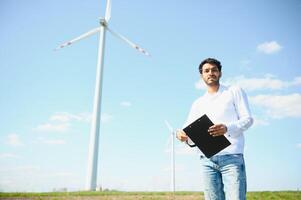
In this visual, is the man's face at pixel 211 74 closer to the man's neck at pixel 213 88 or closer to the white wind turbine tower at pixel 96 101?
the man's neck at pixel 213 88

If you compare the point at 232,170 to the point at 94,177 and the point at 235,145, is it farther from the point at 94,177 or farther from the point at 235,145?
the point at 94,177

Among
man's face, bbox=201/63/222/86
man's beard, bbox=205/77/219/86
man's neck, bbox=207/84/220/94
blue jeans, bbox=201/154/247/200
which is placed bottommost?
blue jeans, bbox=201/154/247/200

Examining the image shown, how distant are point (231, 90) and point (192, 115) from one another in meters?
0.77

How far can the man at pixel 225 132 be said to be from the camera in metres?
3.85

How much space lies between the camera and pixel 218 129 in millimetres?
3973

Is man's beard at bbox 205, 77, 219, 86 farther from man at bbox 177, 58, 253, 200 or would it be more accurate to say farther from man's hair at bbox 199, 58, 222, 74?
man's hair at bbox 199, 58, 222, 74

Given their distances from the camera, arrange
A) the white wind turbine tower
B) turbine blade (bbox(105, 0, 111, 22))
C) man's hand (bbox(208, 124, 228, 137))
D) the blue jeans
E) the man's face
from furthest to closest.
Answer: turbine blade (bbox(105, 0, 111, 22)) < the white wind turbine tower < the man's face < man's hand (bbox(208, 124, 228, 137)) < the blue jeans

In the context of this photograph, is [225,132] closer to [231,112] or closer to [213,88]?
[231,112]

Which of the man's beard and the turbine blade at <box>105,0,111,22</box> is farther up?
the turbine blade at <box>105,0,111,22</box>

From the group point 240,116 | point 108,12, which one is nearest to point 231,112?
point 240,116

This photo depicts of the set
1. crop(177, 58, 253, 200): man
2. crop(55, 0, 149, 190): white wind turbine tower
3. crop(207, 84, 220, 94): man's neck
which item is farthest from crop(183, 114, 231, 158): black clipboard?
crop(55, 0, 149, 190): white wind turbine tower

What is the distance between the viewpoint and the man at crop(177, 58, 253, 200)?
3.85 meters

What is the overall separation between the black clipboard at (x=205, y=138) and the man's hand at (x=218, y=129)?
2.7 inches

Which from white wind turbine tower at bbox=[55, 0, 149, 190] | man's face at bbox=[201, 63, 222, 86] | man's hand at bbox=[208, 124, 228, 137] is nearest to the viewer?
man's hand at bbox=[208, 124, 228, 137]
